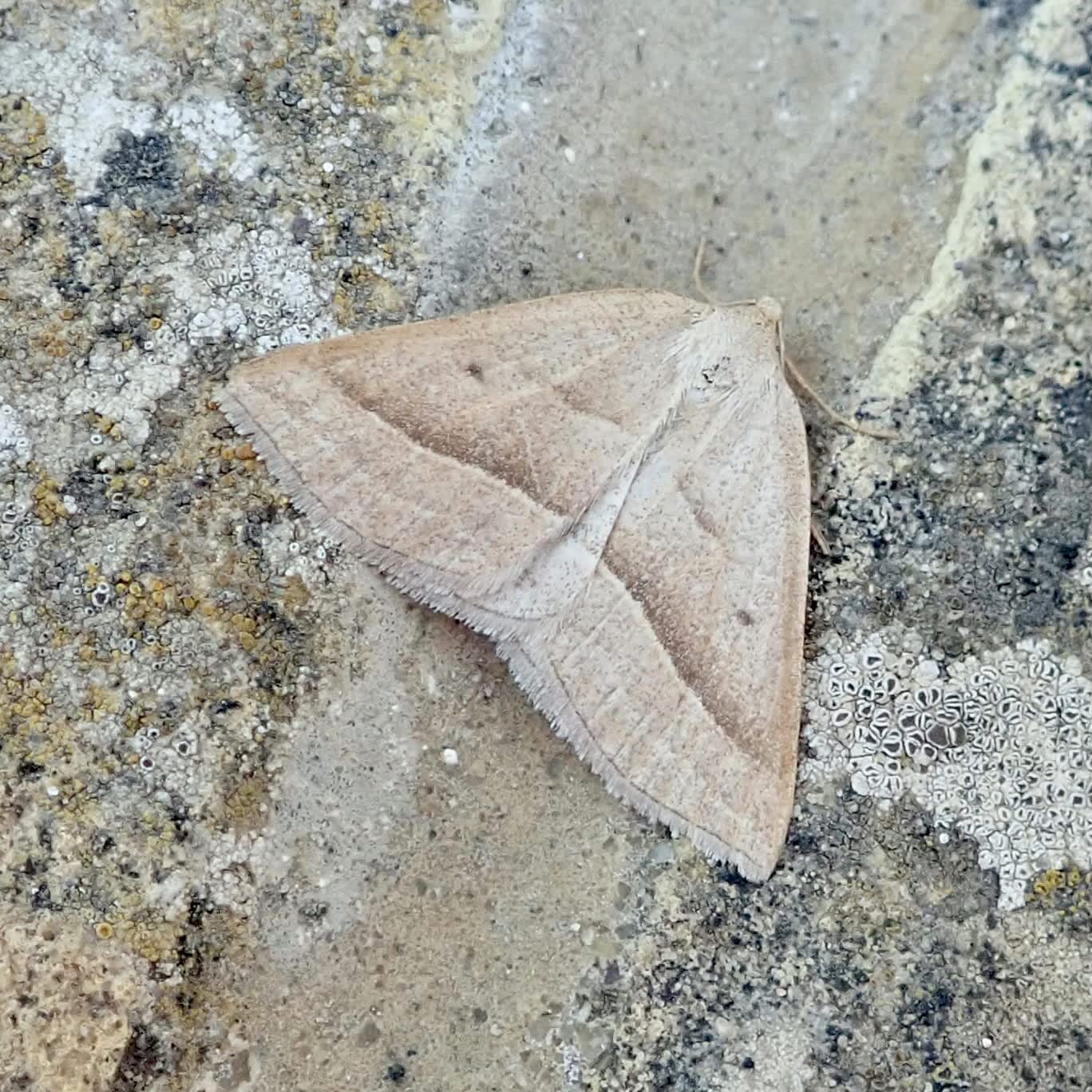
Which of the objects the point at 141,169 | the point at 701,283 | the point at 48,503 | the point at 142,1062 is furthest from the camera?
the point at 701,283

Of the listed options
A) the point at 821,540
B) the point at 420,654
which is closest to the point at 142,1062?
the point at 420,654

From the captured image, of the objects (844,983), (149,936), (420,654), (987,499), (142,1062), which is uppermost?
(987,499)

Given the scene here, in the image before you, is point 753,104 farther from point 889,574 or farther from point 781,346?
point 889,574

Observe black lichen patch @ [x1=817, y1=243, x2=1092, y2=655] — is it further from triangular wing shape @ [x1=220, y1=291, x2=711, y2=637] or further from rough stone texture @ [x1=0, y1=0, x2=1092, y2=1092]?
triangular wing shape @ [x1=220, y1=291, x2=711, y2=637]

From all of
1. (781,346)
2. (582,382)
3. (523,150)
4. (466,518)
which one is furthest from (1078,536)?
(523,150)

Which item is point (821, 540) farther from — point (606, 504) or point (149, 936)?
point (149, 936)

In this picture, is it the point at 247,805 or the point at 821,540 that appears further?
the point at 821,540

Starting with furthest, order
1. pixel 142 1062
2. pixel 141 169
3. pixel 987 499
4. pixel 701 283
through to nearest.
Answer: pixel 701 283, pixel 987 499, pixel 141 169, pixel 142 1062

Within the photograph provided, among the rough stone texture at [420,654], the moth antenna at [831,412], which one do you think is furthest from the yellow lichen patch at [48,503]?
the moth antenna at [831,412]
